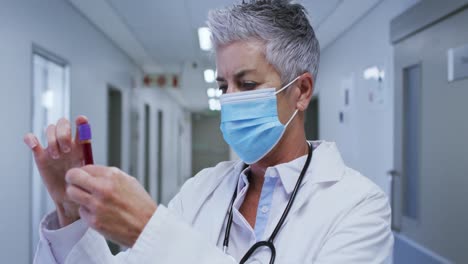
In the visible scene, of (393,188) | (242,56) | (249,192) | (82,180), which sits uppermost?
(242,56)

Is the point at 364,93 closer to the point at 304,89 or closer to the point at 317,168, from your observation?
the point at 304,89

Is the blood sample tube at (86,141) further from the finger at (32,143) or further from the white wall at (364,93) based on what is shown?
the white wall at (364,93)

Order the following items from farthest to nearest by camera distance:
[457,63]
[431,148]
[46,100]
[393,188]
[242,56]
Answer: [46,100] → [393,188] → [431,148] → [457,63] → [242,56]

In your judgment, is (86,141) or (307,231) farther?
(307,231)

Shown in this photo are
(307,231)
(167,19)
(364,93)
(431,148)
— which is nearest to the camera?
(307,231)

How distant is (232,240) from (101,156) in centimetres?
344

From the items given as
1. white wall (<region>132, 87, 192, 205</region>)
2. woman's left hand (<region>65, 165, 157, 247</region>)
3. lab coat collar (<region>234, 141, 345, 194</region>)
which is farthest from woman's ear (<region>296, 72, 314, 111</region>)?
white wall (<region>132, 87, 192, 205</region>)

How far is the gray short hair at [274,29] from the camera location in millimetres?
1085

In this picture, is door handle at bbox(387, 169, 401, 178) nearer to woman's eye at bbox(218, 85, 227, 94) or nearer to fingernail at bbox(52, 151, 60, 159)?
woman's eye at bbox(218, 85, 227, 94)

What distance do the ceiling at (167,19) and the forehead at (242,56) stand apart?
1.51m

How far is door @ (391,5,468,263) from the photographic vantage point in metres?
1.98

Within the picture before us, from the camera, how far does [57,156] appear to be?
2.68 ft

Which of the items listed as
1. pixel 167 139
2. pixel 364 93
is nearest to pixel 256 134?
pixel 364 93

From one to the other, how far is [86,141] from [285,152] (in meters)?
0.64
